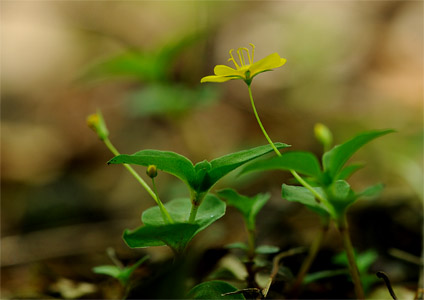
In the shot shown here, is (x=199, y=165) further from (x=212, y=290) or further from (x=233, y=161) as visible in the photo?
(x=212, y=290)

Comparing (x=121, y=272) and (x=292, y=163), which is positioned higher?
(x=292, y=163)

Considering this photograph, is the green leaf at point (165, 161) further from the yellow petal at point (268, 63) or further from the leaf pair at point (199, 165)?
the yellow petal at point (268, 63)

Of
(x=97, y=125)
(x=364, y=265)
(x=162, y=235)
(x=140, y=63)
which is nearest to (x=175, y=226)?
(x=162, y=235)

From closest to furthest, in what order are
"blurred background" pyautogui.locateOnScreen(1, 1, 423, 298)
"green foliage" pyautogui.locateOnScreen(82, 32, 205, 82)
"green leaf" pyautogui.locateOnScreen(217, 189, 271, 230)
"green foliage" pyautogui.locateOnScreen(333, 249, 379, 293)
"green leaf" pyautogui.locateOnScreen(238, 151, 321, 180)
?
1. "green leaf" pyautogui.locateOnScreen(238, 151, 321, 180)
2. "green leaf" pyautogui.locateOnScreen(217, 189, 271, 230)
3. "green foliage" pyautogui.locateOnScreen(333, 249, 379, 293)
4. "blurred background" pyautogui.locateOnScreen(1, 1, 423, 298)
5. "green foliage" pyautogui.locateOnScreen(82, 32, 205, 82)

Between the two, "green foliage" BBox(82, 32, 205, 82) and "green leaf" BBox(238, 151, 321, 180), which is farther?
"green foliage" BBox(82, 32, 205, 82)

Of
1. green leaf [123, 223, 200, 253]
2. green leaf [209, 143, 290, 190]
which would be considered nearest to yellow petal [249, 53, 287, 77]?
green leaf [209, 143, 290, 190]

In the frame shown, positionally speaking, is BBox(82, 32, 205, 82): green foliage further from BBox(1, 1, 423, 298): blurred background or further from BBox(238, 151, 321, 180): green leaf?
BBox(238, 151, 321, 180): green leaf

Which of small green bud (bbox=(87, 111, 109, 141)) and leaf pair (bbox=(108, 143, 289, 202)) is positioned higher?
small green bud (bbox=(87, 111, 109, 141))
